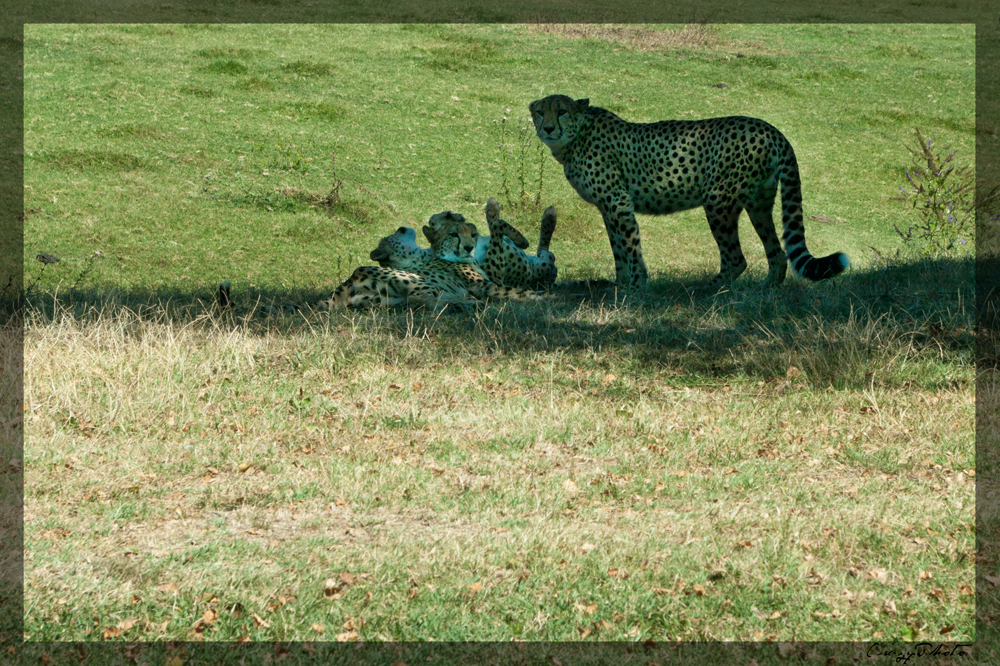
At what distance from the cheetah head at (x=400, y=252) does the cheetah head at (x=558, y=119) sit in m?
1.65

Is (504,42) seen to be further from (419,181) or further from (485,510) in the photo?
(485,510)

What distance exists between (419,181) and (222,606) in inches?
523

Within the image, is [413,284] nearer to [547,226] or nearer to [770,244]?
[547,226]

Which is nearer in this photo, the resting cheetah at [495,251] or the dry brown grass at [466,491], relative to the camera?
the dry brown grass at [466,491]

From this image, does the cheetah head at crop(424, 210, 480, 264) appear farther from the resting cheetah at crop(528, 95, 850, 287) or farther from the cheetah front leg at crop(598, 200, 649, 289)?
→ the cheetah front leg at crop(598, 200, 649, 289)

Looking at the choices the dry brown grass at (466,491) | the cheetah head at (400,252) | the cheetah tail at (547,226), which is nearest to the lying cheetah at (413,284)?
the cheetah head at (400,252)

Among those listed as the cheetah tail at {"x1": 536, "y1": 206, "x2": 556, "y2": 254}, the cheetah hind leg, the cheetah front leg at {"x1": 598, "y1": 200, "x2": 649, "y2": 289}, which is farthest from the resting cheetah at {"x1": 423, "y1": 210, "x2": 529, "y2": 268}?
the cheetah hind leg

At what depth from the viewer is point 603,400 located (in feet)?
23.8

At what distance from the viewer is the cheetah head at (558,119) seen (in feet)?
33.7

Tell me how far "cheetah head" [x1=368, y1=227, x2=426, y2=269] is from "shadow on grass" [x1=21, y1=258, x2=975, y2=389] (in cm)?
89

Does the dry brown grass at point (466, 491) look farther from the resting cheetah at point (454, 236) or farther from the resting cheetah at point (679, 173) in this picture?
the resting cheetah at point (679, 173)

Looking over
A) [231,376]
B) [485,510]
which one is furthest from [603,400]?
[231,376]

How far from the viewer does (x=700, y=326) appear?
339 inches

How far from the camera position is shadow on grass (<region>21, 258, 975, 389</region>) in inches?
301
